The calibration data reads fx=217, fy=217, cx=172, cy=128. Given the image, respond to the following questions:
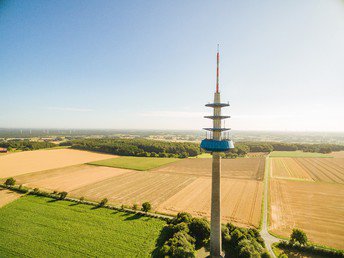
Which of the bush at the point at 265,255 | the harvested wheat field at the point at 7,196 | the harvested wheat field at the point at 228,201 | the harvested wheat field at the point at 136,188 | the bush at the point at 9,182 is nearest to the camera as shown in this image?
the bush at the point at 265,255

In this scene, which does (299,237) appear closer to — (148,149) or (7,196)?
(7,196)

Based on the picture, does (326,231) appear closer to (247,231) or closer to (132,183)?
(247,231)

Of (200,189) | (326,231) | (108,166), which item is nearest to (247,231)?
(326,231)

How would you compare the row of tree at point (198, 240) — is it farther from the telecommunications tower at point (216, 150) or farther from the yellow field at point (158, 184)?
the yellow field at point (158, 184)

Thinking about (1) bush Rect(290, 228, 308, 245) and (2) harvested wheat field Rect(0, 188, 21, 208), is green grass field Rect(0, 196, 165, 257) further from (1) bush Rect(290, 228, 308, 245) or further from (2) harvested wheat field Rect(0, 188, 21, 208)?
(1) bush Rect(290, 228, 308, 245)

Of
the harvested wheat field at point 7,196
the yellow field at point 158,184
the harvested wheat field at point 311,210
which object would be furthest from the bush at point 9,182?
the harvested wheat field at point 311,210

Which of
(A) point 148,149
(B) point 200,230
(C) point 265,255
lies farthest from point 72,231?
(A) point 148,149

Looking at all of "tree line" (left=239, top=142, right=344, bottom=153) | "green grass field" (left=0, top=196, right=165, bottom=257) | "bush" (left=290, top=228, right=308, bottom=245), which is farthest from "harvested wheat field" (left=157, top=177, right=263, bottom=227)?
"tree line" (left=239, top=142, right=344, bottom=153)
